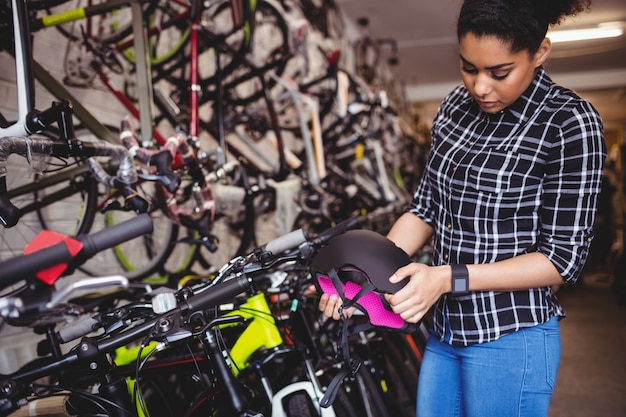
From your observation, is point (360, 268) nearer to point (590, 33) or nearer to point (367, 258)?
point (367, 258)

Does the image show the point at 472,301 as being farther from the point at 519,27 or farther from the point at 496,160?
the point at 519,27

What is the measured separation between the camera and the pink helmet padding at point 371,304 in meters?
1.15

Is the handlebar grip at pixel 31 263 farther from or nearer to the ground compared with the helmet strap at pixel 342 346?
farther from the ground

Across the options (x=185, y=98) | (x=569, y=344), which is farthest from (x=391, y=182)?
(x=185, y=98)

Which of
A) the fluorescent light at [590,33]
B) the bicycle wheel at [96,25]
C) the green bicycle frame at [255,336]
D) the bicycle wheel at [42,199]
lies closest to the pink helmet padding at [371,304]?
the green bicycle frame at [255,336]

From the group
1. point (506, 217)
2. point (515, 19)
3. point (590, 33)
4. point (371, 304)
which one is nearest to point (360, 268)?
point (371, 304)

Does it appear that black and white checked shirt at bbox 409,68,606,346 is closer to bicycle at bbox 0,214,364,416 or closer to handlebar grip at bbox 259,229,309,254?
handlebar grip at bbox 259,229,309,254

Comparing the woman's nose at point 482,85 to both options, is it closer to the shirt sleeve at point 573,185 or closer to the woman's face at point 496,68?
the woman's face at point 496,68

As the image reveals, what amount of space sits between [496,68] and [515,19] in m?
0.11

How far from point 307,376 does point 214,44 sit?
5.87 feet

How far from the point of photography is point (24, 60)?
1410 mm

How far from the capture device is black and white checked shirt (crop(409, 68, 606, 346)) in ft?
3.53

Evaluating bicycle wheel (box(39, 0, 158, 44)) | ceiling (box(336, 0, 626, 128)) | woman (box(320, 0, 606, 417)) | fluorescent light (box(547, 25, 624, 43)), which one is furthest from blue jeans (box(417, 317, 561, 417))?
fluorescent light (box(547, 25, 624, 43))

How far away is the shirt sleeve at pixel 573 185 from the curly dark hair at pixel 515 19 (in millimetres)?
183
